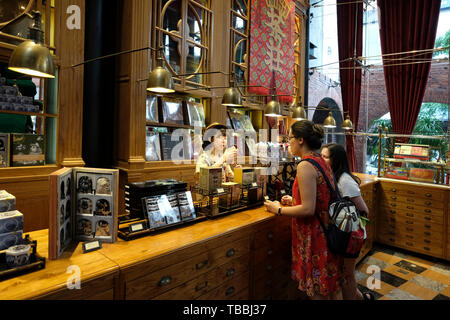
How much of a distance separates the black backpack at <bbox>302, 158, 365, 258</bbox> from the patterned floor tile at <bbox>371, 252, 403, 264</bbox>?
2.75 meters

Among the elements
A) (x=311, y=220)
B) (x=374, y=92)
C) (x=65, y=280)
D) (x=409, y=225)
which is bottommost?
(x=409, y=225)

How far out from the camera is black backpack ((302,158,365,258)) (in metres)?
1.64

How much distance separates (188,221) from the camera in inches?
69.6

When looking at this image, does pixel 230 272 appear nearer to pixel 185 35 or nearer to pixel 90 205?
pixel 90 205

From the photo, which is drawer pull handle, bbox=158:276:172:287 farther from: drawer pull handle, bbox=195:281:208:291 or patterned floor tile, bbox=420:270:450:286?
patterned floor tile, bbox=420:270:450:286

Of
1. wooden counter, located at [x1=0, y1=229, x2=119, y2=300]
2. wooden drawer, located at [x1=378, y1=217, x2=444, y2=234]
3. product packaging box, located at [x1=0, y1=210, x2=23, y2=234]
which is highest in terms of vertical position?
product packaging box, located at [x1=0, y1=210, x2=23, y2=234]

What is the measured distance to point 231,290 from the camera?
1.80 m

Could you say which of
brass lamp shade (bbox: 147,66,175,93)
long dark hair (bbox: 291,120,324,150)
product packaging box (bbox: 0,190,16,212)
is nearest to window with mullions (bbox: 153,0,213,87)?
brass lamp shade (bbox: 147,66,175,93)

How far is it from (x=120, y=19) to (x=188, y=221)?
301 centimetres

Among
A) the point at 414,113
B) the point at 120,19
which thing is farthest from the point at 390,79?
the point at 120,19

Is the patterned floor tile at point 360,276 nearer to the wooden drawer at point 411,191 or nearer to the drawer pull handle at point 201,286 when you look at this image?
the wooden drawer at point 411,191

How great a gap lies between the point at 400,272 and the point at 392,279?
0.30 metres

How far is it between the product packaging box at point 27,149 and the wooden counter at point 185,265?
154 centimetres

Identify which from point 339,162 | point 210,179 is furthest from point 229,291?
point 339,162
